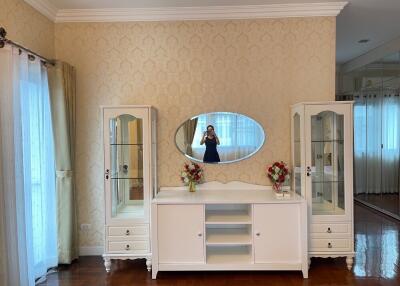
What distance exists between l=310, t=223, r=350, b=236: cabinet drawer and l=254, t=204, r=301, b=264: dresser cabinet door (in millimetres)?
275

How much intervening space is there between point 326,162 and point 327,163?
0.05 feet

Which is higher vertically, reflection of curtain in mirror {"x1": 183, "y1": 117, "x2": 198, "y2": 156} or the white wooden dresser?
reflection of curtain in mirror {"x1": 183, "y1": 117, "x2": 198, "y2": 156}

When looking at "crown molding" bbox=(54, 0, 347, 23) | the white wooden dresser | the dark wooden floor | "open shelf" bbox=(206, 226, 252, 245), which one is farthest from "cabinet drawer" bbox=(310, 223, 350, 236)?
"crown molding" bbox=(54, 0, 347, 23)

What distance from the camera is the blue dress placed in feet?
11.7

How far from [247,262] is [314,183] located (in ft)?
3.42

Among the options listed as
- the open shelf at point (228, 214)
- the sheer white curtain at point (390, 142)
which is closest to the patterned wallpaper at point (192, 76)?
the open shelf at point (228, 214)

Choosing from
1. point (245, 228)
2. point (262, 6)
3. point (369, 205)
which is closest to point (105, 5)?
point (262, 6)

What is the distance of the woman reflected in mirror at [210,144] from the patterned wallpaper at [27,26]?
1.93 m

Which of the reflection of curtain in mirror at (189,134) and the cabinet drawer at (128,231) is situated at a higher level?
the reflection of curtain in mirror at (189,134)

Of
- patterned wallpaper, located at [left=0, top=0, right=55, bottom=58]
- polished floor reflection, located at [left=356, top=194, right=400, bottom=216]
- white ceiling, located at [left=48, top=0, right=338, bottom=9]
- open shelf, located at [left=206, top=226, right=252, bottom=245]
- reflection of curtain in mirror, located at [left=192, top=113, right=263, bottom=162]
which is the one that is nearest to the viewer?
patterned wallpaper, located at [left=0, top=0, right=55, bottom=58]

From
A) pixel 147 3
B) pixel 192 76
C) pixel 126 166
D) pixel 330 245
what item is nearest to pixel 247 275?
pixel 330 245

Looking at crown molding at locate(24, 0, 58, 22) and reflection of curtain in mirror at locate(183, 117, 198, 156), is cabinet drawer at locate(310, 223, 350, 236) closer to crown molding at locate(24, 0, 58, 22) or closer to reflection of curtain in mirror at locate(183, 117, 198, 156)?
reflection of curtain in mirror at locate(183, 117, 198, 156)

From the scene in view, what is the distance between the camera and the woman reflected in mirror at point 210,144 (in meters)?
3.56

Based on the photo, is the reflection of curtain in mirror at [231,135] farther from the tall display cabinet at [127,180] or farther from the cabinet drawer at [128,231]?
the cabinet drawer at [128,231]
